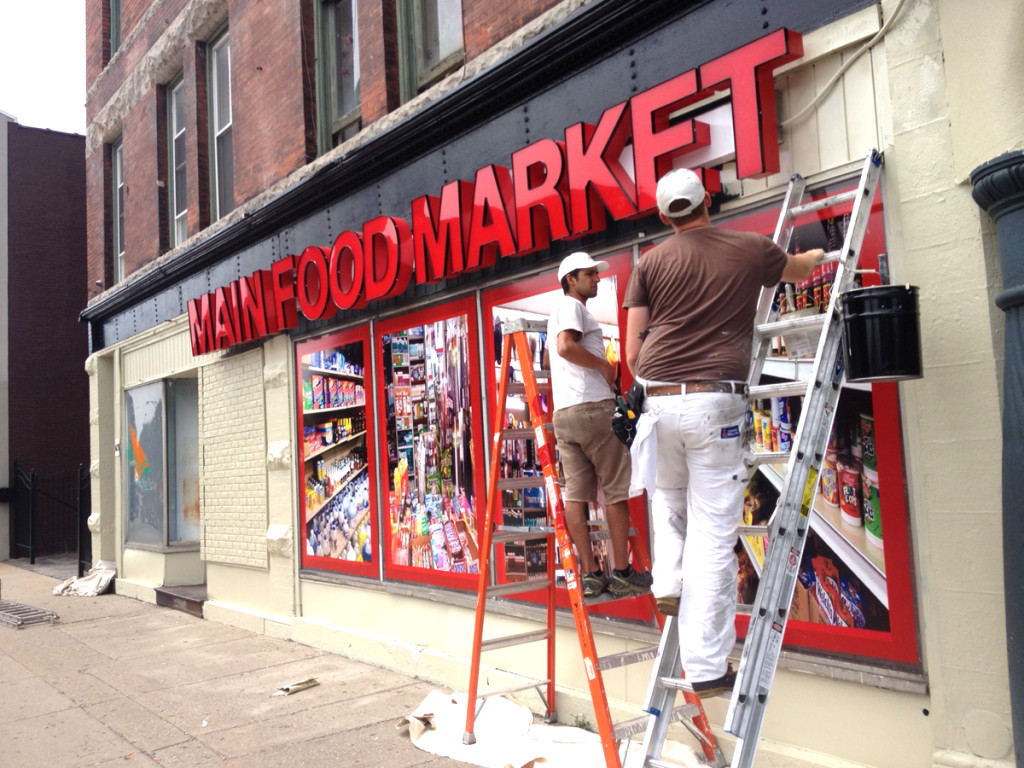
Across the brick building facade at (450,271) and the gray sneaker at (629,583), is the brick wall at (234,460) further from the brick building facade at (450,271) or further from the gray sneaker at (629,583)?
the gray sneaker at (629,583)

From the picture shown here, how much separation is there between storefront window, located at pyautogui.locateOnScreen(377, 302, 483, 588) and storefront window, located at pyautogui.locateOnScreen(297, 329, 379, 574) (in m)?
0.35

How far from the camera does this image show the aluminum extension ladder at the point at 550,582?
4.06 m

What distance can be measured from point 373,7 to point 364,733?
21.5ft

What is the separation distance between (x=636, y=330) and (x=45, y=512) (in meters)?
19.9

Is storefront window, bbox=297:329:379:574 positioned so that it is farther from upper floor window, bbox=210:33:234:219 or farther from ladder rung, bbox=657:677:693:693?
ladder rung, bbox=657:677:693:693

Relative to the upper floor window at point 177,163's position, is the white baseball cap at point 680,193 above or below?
below

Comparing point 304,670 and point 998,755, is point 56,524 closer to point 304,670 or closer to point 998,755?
point 304,670

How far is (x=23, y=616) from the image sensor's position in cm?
1058

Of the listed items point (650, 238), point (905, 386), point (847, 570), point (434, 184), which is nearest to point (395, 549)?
point (434, 184)

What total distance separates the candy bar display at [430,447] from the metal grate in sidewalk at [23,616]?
5.56 metres

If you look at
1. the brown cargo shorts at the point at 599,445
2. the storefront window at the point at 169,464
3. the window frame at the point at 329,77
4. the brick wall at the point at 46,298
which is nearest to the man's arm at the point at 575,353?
the brown cargo shorts at the point at 599,445

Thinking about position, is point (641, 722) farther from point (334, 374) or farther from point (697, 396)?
point (334, 374)

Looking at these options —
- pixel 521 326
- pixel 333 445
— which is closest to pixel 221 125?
pixel 333 445

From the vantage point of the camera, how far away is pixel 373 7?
27.8 ft
